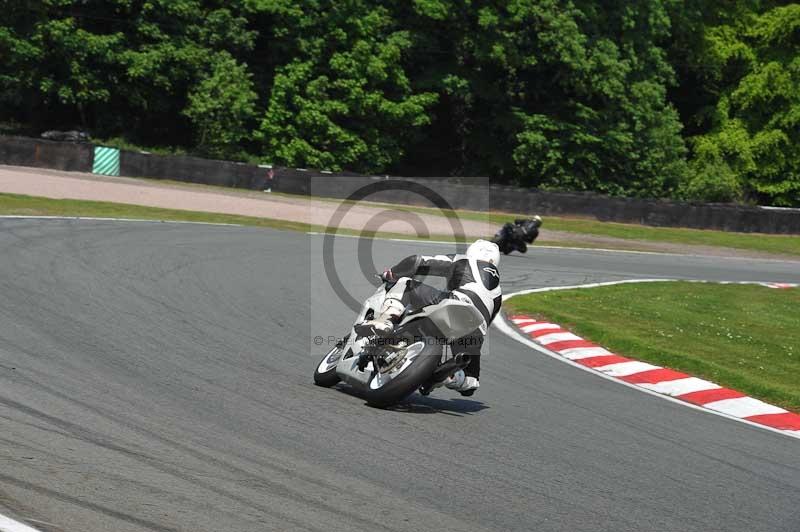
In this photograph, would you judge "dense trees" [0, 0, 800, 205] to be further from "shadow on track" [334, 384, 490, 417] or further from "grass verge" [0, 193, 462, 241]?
"shadow on track" [334, 384, 490, 417]

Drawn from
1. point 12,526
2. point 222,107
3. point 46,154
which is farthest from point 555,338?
point 222,107

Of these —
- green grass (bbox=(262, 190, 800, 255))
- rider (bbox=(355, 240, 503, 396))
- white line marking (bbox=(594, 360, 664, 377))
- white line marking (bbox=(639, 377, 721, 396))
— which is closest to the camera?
rider (bbox=(355, 240, 503, 396))

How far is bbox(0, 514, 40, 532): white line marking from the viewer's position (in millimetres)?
4363

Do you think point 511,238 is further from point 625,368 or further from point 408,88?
point 408,88

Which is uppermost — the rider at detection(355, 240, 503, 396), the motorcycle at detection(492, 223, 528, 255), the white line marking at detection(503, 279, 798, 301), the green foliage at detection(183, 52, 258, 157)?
the green foliage at detection(183, 52, 258, 157)

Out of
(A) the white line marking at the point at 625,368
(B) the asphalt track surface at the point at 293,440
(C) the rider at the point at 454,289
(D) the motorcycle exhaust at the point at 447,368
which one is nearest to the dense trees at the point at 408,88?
(B) the asphalt track surface at the point at 293,440

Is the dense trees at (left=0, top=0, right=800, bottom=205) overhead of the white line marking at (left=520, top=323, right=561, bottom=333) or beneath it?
overhead

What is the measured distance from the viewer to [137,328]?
1032 centimetres

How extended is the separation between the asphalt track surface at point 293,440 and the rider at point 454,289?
1.89 ft

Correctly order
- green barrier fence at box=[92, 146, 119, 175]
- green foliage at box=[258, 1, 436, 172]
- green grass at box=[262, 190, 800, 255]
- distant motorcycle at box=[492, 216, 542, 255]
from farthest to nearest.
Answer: green foliage at box=[258, 1, 436, 172] < green grass at box=[262, 190, 800, 255] < green barrier fence at box=[92, 146, 119, 175] < distant motorcycle at box=[492, 216, 542, 255]

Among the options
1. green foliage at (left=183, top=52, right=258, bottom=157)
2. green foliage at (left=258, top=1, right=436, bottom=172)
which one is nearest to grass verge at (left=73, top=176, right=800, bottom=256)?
green foliage at (left=258, top=1, right=436, bottom=172)

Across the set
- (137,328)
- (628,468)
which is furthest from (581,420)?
(137,328)

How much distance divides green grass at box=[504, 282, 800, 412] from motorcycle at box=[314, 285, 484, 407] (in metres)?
4.13

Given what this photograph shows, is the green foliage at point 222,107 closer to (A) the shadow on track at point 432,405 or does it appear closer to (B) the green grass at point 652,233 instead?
(B) the green grass at point 652,233
